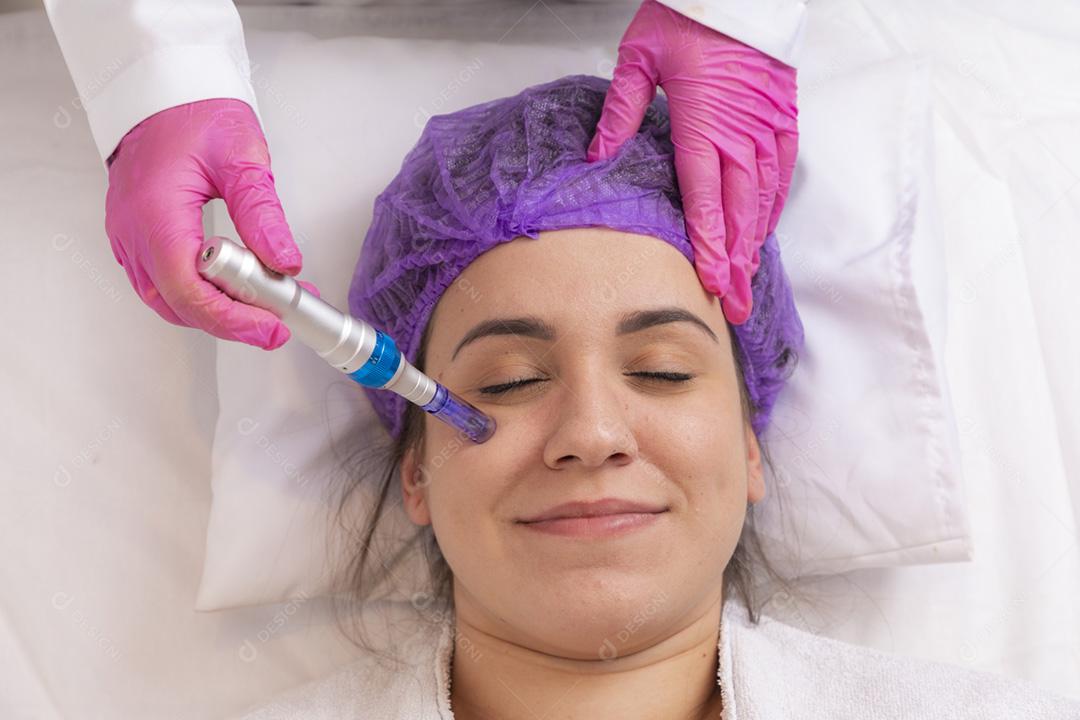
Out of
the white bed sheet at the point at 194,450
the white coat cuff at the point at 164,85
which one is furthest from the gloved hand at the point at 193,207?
the white bed sheet at the point at 194,450

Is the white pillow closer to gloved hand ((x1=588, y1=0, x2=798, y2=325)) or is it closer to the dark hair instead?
the dark hair

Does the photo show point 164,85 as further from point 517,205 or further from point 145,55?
point 517,205

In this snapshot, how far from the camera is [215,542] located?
159 centimetres

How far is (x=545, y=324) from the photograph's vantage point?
1308 millimetres

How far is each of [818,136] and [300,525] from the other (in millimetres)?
975

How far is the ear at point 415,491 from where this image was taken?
4.92 ft

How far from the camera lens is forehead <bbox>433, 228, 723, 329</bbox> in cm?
131

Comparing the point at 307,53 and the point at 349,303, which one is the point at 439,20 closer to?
the point at 307,53

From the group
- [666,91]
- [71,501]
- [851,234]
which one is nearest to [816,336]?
[851,234]

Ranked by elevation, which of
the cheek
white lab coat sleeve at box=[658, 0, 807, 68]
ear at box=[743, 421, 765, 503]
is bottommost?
ear at box=[743, 421, 765, 503]

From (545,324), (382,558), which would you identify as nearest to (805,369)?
(545,324)

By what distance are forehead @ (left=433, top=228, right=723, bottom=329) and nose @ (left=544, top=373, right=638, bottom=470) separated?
9 centimetres

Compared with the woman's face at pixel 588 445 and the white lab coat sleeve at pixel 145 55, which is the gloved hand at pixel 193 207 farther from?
the woman's face at pixel 588 445

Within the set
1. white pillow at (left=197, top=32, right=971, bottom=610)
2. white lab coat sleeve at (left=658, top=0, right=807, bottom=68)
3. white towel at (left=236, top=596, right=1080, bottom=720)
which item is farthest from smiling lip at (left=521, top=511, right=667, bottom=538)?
white lab coat sleeve at (left=658, top=0, right=807, bottom=68)
